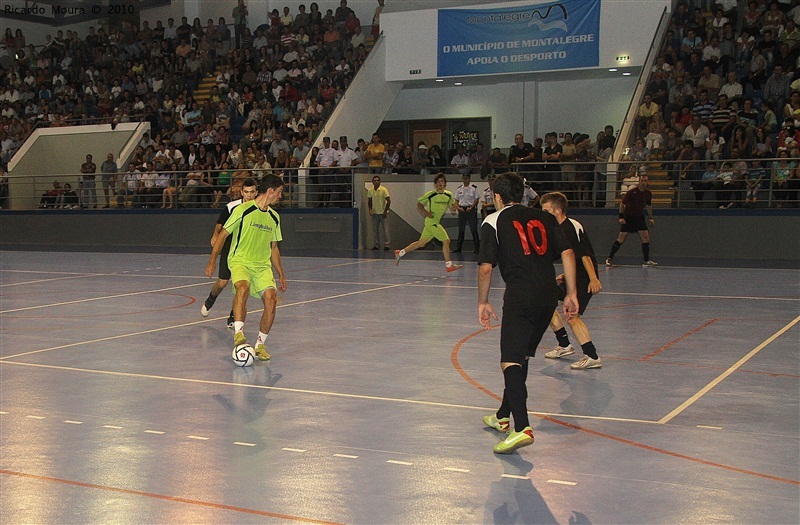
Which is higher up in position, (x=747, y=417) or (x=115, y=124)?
(x=115, y=124)

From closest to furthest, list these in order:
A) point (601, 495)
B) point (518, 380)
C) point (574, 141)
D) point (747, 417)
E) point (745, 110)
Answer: point (601, 495) < point (518, 380) < point (747, 417) < point (745, 110) < point (574, 141)

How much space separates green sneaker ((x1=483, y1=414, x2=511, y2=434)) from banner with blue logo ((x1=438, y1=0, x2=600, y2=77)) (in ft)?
71.3

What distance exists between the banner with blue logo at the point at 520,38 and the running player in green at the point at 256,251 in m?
19.0

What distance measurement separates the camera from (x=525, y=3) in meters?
27.9

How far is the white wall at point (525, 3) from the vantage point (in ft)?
85.9

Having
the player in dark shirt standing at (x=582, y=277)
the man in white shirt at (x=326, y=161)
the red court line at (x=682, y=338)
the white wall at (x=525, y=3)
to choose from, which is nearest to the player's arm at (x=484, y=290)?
the player in dark shirt standing at (x=582, y=277)

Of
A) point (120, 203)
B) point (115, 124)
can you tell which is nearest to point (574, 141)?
point (120, 203)

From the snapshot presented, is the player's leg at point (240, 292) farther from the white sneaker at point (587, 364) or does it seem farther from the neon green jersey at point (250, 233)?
the white sneaker at point (587, 364)

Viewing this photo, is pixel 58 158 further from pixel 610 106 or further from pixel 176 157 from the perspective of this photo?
pixel 610 106

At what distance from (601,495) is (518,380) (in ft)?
3.94

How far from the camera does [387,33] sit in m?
30.3

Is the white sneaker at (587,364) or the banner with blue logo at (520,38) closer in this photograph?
the white sneaker at (587,364)

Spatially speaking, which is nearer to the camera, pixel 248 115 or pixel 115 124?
pixel 248 115

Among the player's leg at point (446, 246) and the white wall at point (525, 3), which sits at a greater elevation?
the white wall at point (525, 3)
